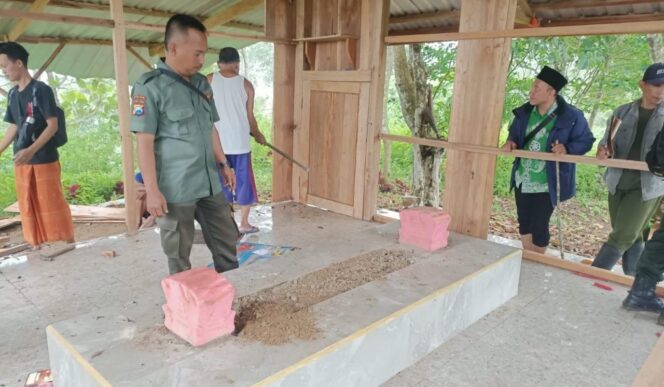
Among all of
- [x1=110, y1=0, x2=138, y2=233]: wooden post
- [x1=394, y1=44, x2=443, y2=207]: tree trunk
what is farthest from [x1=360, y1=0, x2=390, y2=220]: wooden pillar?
[x1=110, y1=0, x2=138, y2=233]: wooden post

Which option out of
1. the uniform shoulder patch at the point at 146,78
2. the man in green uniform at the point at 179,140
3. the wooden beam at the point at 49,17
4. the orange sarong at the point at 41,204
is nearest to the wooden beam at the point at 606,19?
the man in green uniform at the point at 179,140

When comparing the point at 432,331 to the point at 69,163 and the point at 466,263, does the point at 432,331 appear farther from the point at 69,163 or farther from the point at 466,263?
the point at 69,163

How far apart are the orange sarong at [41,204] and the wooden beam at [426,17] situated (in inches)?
158

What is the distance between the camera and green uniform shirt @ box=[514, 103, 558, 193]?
352 centimetres

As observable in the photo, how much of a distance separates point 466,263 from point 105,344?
6.51 feet

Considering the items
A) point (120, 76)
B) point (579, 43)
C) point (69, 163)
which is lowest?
point (69, 163)

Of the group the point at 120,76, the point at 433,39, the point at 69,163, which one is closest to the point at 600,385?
the point at 433,39

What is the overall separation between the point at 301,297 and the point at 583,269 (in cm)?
238

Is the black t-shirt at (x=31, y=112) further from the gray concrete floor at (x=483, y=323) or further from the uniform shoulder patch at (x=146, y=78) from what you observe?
the uniform shoulder patch at (x=146, y=78)

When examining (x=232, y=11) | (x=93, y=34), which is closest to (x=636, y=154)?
(x=232, y=11)

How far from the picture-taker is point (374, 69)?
445 cm

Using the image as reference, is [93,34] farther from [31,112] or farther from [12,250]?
[12,250]

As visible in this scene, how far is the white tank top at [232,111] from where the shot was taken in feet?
12.9

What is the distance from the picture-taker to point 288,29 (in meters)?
5.05
